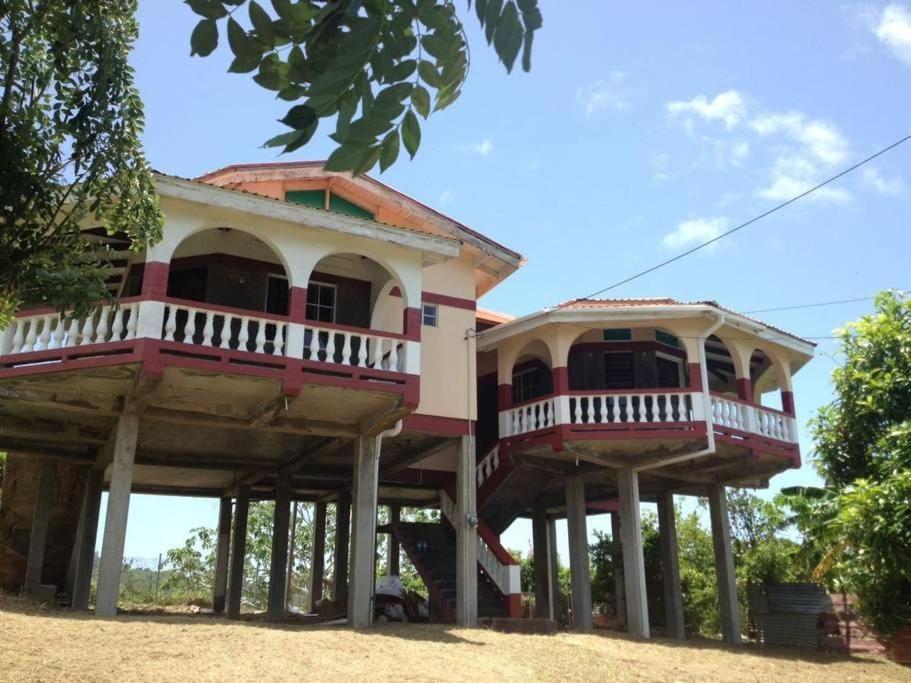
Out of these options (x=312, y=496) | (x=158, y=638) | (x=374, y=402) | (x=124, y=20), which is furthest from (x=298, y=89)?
(x=312, y=496)

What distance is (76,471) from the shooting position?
1852cm

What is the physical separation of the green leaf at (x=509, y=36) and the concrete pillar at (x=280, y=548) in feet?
54.5

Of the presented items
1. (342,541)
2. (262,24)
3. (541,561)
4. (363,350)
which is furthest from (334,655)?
(541,561)

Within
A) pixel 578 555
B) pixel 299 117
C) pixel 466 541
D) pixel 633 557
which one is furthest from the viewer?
pixel 578 555

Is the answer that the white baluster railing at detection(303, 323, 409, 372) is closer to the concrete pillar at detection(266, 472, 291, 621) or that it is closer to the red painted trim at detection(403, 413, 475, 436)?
the red painted trim at detection(403, 413, 475, 436)

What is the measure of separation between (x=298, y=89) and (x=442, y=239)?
480 inches

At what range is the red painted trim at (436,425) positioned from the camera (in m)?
16.3

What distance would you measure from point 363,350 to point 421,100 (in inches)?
432

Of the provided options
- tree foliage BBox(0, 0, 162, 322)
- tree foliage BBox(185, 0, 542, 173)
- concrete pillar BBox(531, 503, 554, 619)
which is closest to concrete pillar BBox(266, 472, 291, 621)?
concrete pillar BBox(531, 503, 554, 619)

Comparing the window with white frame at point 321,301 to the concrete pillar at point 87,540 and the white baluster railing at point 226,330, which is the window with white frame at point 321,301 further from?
the concrete pillar at point 87,540

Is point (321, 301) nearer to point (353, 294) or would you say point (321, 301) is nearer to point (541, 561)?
point (353, 294)

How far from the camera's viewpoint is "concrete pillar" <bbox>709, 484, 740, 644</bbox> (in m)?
18.7

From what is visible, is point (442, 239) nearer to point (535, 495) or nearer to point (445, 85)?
point (535, 495)

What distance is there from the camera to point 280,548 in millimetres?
18641
